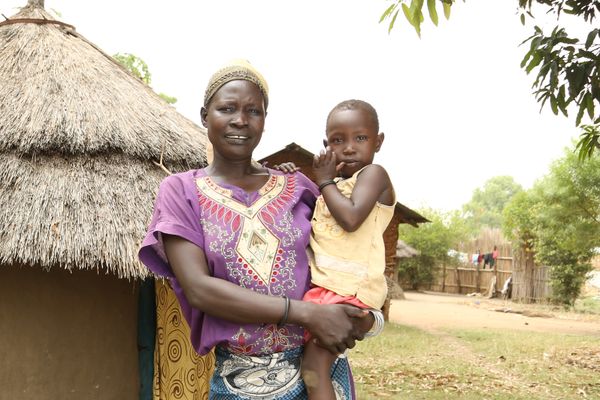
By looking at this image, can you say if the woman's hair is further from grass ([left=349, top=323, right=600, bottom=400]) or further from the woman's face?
grass ([left=349, top=323, right=600, bottom=400])

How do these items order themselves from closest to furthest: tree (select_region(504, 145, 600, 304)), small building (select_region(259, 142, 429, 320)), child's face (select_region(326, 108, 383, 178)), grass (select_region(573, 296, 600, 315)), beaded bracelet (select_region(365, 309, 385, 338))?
beaded bracelet (select_region(365, 309, 385, 338)), child's face (select_region(326, 108, 383, 178)), small building (select_region(259, 142, 429, 320)), tree (select_region(504, 145, 600, 304)), grass (select_region(573, 296, 600, 315))

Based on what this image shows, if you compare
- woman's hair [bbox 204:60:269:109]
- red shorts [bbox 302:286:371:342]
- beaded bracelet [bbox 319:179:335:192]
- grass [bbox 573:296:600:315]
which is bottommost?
grass [bbox 573:296:600:315]

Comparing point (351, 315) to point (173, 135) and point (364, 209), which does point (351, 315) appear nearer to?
point (364, 209)

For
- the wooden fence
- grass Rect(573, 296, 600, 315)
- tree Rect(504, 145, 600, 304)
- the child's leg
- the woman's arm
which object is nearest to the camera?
the woman's arm

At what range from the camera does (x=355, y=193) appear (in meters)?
1.86

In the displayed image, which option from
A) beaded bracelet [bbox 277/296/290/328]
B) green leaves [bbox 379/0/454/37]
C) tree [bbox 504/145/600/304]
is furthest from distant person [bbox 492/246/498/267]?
beaded bracelet [bbox 277/296/290/328]

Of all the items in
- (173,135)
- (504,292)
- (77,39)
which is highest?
(77,39)

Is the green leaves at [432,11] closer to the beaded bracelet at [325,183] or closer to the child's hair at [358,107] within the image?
the child's hair at [358,107]

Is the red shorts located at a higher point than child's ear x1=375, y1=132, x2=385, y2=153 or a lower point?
lower

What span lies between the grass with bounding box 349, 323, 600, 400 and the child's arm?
17.3ft

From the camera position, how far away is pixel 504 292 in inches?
811

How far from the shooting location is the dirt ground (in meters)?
13.3

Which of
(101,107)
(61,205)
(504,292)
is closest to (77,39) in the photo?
(101,107)

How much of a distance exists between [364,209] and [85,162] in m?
2.88
